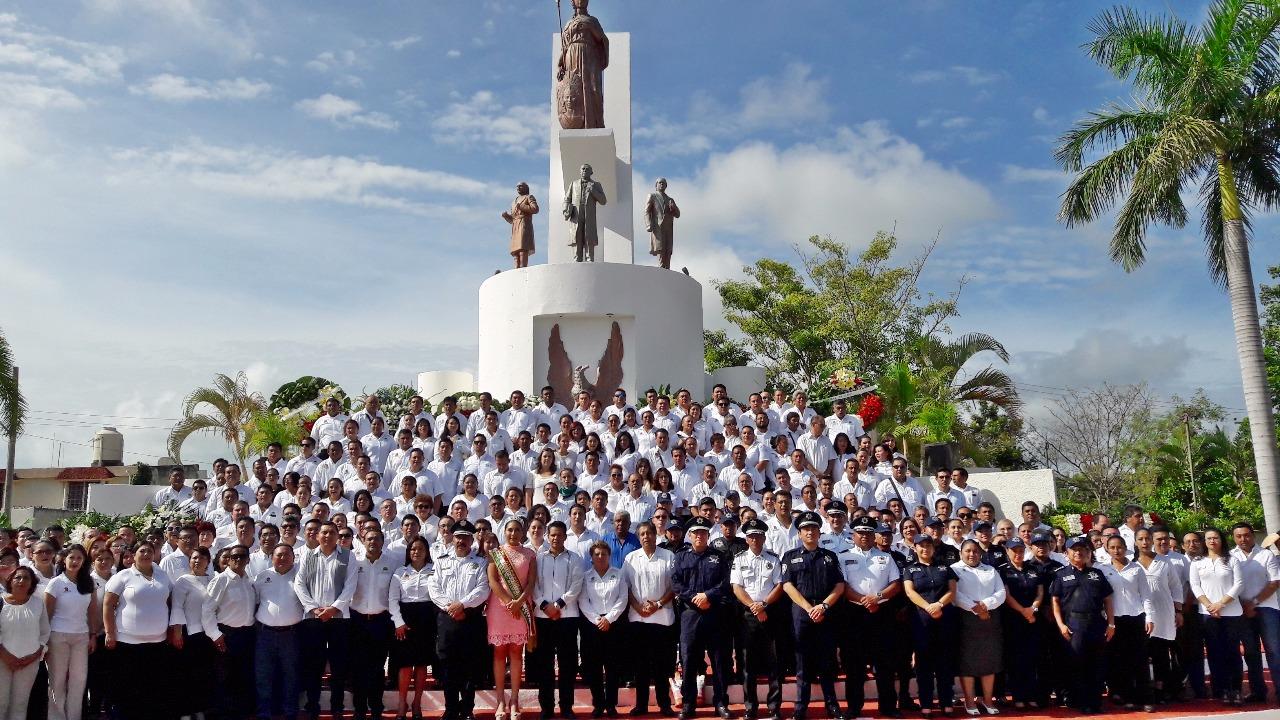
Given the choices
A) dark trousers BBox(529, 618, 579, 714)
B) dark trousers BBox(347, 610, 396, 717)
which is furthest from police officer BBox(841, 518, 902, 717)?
dark trousers BBox(347, 610, 396, 717)

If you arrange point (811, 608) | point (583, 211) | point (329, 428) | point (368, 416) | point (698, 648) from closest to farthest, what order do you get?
1. point (811, 608)
2. point (698, 648)
3. point (368, 416)
4. point (329, 428)
5. point (583, 211)

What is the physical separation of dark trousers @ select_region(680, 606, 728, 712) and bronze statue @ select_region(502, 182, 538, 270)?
11218 millimetres

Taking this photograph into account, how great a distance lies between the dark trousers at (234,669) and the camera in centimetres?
812

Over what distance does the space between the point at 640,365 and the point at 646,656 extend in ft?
29.9

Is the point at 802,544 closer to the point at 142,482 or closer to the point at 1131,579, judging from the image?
the point at 1131,579

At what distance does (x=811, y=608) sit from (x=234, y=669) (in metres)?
4.50

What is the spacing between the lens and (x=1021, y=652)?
8.54m

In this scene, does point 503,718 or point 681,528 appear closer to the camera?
point 503,718

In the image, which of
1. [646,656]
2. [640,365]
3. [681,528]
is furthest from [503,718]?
[640,365]

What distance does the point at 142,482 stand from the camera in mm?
16859

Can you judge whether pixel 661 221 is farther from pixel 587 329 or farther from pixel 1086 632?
pixel 1086 632

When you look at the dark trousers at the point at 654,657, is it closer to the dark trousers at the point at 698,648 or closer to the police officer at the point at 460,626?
the dark trousers at the point at 698,648

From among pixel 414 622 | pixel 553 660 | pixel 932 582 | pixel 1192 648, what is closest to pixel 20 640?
pixel 414 622

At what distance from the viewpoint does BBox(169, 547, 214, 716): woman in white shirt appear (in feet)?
26.2
